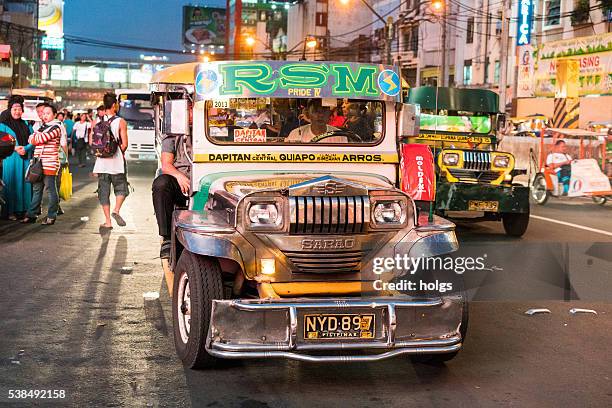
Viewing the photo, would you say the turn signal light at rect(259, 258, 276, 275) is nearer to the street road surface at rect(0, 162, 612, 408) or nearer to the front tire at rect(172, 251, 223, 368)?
the front tire at rect(172, 251, 223, 368)

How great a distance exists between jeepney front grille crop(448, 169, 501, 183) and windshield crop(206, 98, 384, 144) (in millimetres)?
7324

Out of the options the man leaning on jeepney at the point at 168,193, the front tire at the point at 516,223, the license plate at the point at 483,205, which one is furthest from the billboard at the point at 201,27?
the man leaning on jeepney at the point at 168,193

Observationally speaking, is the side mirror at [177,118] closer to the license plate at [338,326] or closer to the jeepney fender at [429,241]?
the jeepney fender at [429,241]

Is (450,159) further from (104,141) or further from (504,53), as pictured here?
(504,53)

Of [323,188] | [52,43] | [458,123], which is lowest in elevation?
[323,188]

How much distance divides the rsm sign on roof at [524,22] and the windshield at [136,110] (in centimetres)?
1974

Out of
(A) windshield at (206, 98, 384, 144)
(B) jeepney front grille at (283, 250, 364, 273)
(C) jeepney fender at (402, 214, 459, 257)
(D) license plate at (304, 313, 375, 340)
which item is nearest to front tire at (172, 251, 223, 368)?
(B) jeepney front grille at (283, 250, 364, 273)

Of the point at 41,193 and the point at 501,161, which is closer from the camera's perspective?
the point at 41,193

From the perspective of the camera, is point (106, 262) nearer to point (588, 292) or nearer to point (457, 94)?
point (588, 292)

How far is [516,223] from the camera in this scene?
46.7ft

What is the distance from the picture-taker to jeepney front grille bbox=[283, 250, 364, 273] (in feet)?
20.6

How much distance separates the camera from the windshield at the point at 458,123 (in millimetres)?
16672

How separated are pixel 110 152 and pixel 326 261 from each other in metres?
7.82

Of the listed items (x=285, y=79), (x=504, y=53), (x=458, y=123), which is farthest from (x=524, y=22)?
(x=285, y=79)
